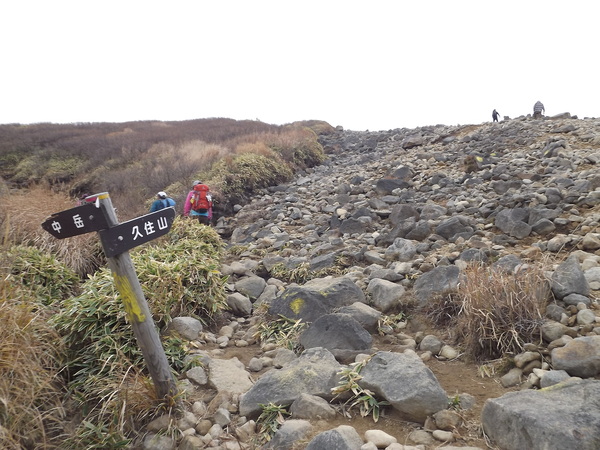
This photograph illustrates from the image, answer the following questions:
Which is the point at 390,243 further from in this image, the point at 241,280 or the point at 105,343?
the point at 105,343

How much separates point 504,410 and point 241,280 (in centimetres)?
413

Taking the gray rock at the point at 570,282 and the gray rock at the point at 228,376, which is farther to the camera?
the gray rock at the point at 570,282

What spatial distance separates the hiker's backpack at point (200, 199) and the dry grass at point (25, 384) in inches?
233

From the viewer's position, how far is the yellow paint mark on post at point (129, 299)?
2.85 meters

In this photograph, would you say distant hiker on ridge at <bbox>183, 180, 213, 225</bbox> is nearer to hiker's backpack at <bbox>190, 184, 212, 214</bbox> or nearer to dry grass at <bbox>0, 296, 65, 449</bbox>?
hiker's backpack at <bbox>190, 184, 212, 214</bbox>

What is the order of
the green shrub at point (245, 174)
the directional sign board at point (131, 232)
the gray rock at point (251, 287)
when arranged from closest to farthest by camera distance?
the directional sign board at point (131, 232) → the gray rock at point (251, 287) → the green shrub at point (245, 174)

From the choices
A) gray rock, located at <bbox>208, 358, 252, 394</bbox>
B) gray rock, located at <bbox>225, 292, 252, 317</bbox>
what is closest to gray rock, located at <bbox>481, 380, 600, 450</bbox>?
gray rock, located at <bbox>208, 358, 252, 394</bbox>

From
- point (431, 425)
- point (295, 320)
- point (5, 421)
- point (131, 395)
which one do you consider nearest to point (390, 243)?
point (295, 320)

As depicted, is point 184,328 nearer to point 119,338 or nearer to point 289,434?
point 119,338

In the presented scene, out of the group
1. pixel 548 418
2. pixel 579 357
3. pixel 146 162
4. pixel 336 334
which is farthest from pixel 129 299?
pixel 146 162

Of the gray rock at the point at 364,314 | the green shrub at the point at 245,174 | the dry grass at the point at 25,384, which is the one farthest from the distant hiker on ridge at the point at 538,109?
the dry grass at the point at 25,384

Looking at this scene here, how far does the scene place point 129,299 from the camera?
9.43 ft

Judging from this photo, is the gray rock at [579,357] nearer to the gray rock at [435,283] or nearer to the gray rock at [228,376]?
the gray rock at [435,283]

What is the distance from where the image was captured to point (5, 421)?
8.49 feet
